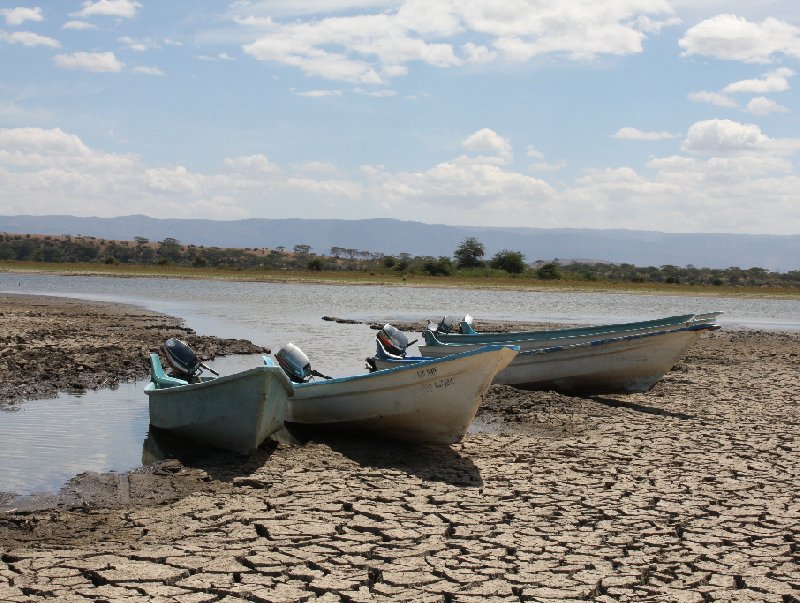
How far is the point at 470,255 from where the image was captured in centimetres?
8606

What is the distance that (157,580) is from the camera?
5938 millimetres

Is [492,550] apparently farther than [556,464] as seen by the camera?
No

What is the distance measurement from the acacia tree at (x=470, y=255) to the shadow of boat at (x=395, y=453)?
72.7 metres

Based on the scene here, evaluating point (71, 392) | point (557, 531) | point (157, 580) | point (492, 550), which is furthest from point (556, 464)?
point (71, 392)

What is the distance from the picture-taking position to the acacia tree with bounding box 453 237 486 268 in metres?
85.2

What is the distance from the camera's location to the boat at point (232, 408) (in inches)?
394

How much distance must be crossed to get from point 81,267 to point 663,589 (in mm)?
78831

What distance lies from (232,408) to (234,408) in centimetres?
4

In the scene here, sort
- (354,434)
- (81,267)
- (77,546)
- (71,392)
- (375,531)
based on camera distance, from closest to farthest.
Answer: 1. (77,546)
2. (375,531)
3. (354,434)
4. (71,392)
5. (81,267)

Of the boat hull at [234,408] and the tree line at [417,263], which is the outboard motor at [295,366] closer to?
the boat hull at [234,408]

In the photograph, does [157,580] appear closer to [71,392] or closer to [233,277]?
[71,392]

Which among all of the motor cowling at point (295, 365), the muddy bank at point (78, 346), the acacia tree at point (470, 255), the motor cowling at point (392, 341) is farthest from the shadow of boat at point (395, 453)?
the acacia tree at point (470, 255)

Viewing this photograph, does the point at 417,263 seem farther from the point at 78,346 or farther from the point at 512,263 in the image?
the point at 78,346

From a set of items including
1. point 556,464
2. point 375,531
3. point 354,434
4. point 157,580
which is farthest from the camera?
point 354,434
